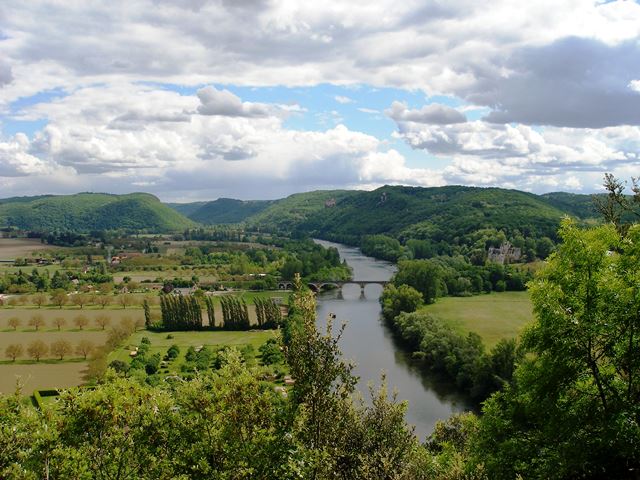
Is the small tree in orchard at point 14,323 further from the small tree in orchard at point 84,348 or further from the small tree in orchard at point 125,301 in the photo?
the small tree in orchard at point 84,348

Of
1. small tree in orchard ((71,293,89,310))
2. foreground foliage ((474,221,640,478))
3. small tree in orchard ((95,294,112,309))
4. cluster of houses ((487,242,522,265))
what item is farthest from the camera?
cluster of houses ((487,242,522,265))

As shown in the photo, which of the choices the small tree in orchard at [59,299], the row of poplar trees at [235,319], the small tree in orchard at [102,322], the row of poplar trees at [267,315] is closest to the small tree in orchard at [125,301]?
the small tree in orchard at [59,299]

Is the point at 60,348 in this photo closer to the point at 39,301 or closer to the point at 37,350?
the point at 37,350

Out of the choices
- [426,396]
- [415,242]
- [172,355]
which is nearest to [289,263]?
[415,242]

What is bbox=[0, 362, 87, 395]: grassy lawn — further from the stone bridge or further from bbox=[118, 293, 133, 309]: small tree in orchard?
the stone bridge

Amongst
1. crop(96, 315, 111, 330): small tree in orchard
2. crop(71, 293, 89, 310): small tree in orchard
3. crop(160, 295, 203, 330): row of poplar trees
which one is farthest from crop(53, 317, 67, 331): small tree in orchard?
crop(160, 295, 203, 330): row of poplar trees

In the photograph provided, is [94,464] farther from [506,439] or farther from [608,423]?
[608,423]
